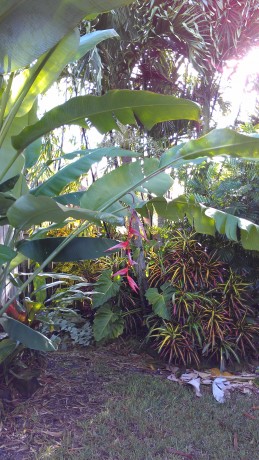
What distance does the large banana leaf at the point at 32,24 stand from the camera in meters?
2.46

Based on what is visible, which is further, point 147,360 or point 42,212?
point 147,360

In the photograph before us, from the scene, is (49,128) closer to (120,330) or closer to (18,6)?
(18,6)

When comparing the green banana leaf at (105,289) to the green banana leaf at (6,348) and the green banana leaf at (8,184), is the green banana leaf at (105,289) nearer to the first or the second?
the green banana leaf at (6,348)

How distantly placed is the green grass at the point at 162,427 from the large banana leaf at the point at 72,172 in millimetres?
1929

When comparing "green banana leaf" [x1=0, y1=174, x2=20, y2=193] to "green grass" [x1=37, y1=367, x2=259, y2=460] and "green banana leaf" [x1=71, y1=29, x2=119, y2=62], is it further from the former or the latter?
"green grass" [x1=37, y1=367, x2=259, y2=460]

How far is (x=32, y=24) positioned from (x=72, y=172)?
139 cm

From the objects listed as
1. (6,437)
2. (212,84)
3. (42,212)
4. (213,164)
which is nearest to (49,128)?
(42,212)

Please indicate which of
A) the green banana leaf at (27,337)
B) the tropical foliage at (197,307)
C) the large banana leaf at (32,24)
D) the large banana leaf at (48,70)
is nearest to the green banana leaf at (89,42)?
the large banana leaf at (48,70)

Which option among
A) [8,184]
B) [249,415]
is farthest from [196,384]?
[8,184]

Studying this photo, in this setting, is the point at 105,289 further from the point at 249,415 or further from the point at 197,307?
the point at 249,415

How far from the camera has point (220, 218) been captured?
4.06m

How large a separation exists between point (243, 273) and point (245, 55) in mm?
4052

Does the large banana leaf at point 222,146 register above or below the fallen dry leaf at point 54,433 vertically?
above

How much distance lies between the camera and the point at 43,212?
275 cm
